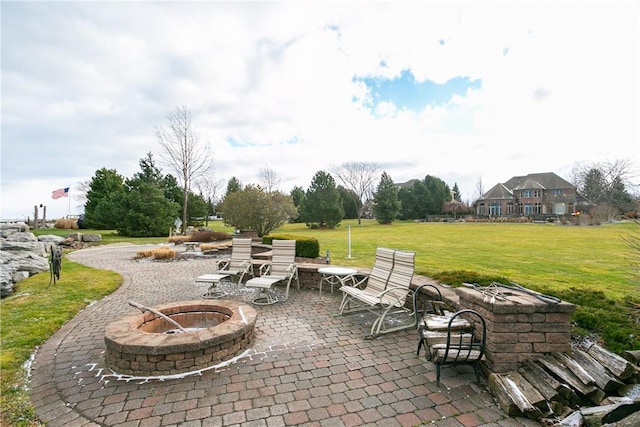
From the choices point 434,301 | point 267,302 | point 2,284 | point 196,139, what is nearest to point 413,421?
→ point 434,301

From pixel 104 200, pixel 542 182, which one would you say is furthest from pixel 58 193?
pixel 542 182

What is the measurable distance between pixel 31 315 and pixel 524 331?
281 inches

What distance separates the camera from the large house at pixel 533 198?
156 feet

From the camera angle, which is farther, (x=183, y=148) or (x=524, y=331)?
(x=183, y=148)

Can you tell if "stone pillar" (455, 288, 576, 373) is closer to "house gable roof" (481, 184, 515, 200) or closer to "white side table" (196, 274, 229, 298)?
"white side table" (196, 274, 229, 298)

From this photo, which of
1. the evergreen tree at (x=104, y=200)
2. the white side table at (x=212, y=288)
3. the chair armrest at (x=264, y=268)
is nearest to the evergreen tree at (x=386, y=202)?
the evergreen tree at (x=104, y=200)

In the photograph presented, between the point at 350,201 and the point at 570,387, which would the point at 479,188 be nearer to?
the point at 350,201

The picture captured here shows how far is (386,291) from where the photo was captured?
4.19 m

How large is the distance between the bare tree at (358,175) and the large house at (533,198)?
22060 millimetres

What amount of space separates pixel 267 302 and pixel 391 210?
1322 inches

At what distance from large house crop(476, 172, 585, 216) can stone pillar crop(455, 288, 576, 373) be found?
5433cm

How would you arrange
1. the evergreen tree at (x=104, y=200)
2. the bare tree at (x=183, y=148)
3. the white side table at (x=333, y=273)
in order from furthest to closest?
the bare tree at (x=183, y=148) < the evergreen tree at (x=104, y=200) < the white side table at (x=333, y=273)

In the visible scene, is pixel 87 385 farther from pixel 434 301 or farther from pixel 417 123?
pixel 417 123

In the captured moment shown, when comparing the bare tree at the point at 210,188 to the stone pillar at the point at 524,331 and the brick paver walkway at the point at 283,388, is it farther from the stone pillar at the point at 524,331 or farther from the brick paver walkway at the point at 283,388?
the stone pillar at the point at 524,331
